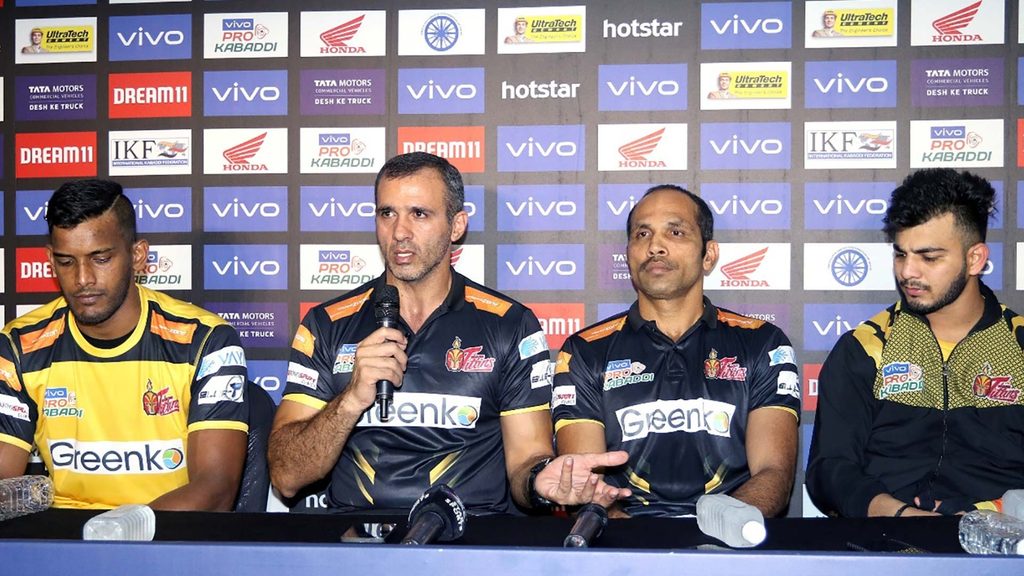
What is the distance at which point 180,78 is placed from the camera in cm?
299

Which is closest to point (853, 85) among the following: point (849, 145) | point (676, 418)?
point (849, 145)

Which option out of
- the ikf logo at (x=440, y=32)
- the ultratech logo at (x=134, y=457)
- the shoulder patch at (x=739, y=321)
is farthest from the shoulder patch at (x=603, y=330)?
the ultratech logo at (x=134, y=457)

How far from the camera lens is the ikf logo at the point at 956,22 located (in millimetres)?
2756

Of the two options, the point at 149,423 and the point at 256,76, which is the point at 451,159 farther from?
the point at 149,423

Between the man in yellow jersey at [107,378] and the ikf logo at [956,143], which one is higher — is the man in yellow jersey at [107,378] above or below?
below

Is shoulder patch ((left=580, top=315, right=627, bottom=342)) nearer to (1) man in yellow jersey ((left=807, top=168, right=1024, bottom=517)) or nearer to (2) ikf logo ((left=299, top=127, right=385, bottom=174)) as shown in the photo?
(1) man in yellow jersey ((left=807, top=168, right=1024, bottom=517))

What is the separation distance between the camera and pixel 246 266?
2971 mm

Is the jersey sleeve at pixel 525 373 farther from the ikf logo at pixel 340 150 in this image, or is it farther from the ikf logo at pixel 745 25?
Answer: the ikf logo at pixel 745 25

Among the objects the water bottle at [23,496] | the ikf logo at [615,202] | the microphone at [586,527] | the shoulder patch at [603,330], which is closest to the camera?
the microphone at [586,527]

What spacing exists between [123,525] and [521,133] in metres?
2.01

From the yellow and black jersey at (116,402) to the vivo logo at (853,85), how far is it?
2127 millimetres

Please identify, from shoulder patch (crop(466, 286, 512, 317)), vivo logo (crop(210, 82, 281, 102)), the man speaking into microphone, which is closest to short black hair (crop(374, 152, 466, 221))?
the man speaking into microphone

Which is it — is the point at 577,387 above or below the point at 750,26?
below

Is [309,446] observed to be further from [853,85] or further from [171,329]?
[853,85]
